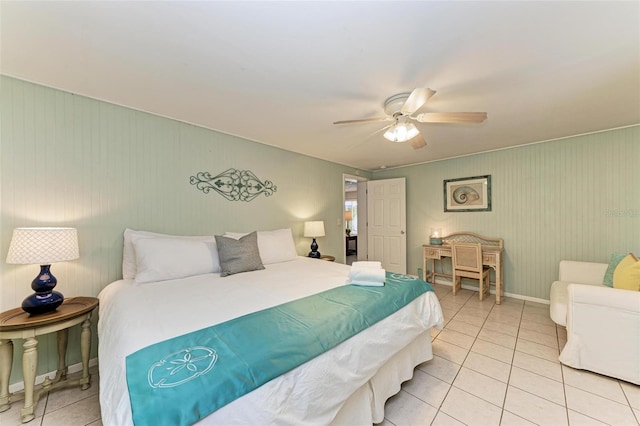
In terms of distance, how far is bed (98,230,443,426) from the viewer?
36.2 inches

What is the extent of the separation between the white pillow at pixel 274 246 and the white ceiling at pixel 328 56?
1.33 m

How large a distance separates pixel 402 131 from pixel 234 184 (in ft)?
6.70

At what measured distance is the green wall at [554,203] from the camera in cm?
285

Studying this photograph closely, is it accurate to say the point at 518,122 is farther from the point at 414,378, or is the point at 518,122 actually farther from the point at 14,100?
the point at 14,100

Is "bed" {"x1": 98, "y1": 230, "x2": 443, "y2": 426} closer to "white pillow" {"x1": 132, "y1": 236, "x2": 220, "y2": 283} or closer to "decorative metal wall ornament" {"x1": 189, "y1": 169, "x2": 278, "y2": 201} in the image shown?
"white pillow" {"x1": 132, "y1": 236, "x2": 220, "y2": 283}

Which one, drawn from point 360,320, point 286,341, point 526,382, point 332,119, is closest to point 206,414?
point 286,341

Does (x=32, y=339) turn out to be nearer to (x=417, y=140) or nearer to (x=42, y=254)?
(x=42, y=254)

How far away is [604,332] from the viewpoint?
5.99ft

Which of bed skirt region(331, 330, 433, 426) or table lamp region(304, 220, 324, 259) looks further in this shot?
table lamp region(304, 220, 324, 259)

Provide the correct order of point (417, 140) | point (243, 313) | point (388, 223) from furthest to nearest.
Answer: point (388, 223) → point (417, 140) → point (243, 313)

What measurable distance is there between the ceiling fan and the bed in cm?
135

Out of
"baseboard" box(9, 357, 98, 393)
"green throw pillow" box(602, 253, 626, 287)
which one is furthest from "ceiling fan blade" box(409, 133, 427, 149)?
"baseboard" box(9, 357, 98, 393)

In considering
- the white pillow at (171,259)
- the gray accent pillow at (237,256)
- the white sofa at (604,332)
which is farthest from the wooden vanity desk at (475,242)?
the white pillow at (171,259)

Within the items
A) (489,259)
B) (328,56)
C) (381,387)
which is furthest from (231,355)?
(489,259)
